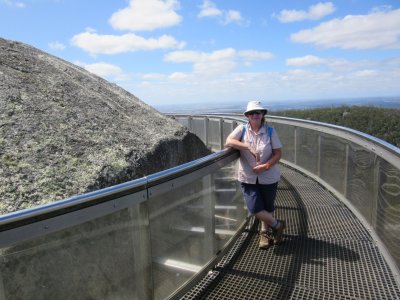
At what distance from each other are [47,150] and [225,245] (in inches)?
94.0

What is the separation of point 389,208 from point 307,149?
4.57m

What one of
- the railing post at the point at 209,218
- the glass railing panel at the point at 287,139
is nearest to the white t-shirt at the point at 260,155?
the railing post at the point at 209,218

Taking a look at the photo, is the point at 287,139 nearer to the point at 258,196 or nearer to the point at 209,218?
the point at 258,196

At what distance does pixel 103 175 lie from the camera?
15.7 ft

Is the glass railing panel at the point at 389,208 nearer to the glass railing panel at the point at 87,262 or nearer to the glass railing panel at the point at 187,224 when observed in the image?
the glass railing panel at the point at 187,224

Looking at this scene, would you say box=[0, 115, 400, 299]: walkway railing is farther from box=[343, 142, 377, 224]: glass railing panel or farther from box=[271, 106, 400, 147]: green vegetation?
box=[271, 106, 400, 147]: green vegetation

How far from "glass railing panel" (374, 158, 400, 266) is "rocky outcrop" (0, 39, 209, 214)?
9.54 feet

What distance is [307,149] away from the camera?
8.72 metres

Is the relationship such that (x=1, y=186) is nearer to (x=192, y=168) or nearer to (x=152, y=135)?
(x=192, y=168)

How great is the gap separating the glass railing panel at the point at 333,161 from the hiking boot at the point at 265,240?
83.7 inches

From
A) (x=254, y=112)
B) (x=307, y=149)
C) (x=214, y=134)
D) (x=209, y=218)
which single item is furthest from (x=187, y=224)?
(x=214, y=134)

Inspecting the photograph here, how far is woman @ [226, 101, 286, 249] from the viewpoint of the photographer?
194 inches

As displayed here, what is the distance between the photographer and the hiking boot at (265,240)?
483 centimetres

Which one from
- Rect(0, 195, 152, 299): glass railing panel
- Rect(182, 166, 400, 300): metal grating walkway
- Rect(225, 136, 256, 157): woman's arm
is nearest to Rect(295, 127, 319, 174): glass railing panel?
Rect(182, 166, 400, 300): metal grating walkway
